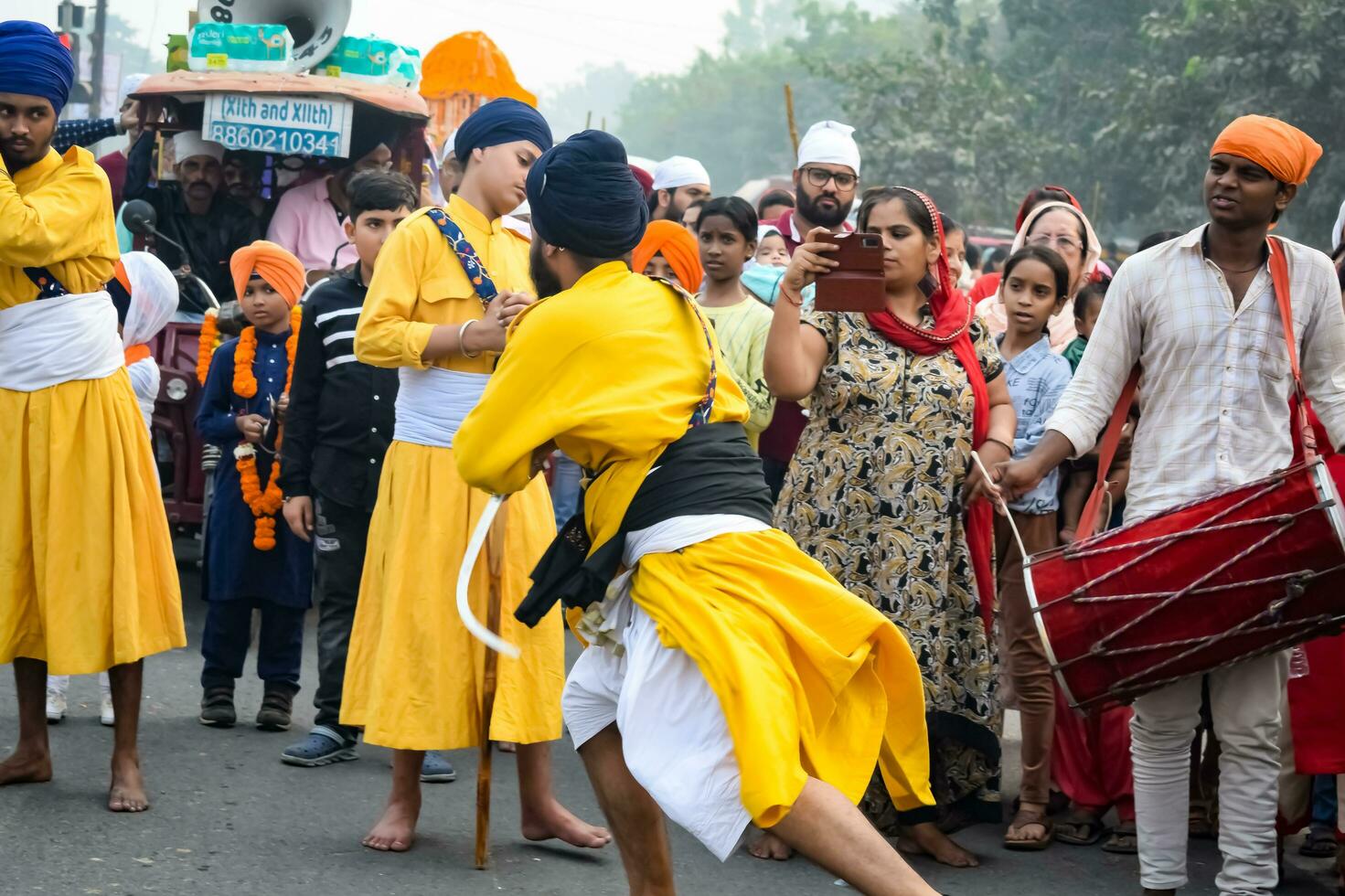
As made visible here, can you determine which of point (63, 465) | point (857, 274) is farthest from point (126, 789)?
point (857, 274)

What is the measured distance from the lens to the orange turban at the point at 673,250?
24.0 ft

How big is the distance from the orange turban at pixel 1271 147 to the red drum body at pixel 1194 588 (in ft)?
3.10

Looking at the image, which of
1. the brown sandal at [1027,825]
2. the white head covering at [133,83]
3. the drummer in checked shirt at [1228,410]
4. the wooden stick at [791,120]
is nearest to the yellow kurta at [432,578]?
the drummer in checked shirt at [1228,410]

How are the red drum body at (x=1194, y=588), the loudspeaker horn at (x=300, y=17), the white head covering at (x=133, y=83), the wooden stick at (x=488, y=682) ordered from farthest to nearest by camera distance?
the loudspeaker horn at (x=300, y=17), the white head covering at (x=133, y=83), the wooden stick at (x=488, y=682), the red drum body at (x=1194, y=588)

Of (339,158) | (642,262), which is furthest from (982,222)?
(642,262)

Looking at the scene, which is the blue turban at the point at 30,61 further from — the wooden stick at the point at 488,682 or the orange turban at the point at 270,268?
the wooden stick at the point at 488,682

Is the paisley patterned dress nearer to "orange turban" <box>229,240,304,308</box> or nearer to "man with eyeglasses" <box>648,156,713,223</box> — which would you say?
"orange turban" <box>229,240,304,308</box>

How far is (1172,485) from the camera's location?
17.0ft

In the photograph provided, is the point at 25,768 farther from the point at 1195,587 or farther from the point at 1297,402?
the point at 1297,402

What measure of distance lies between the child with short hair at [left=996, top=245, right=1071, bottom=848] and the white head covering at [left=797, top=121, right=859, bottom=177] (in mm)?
1713

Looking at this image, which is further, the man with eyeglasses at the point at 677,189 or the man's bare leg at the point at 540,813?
the man with eyeglasses at the point at 677,189

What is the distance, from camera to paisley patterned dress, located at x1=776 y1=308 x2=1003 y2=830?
5.68 metres

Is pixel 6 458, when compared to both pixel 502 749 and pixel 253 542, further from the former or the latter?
pixel 502 749

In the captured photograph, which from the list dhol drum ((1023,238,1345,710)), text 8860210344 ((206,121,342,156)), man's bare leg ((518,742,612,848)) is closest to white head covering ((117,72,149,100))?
text 8860210344 ((206,121,342,156))
